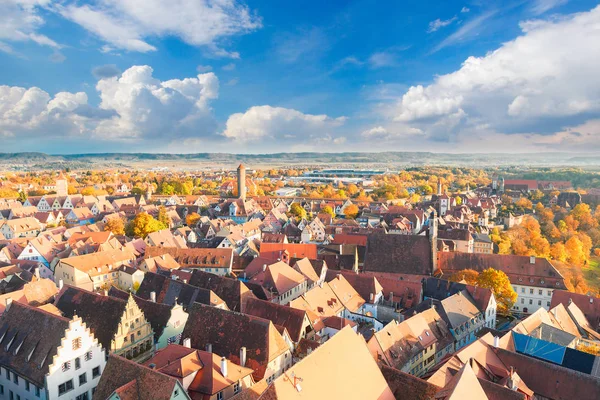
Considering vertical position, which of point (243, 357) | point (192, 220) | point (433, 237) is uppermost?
point (433, 237)

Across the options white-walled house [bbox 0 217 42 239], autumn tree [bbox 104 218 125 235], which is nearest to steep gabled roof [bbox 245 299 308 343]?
autumn tree [bbox 104 218 125 235]

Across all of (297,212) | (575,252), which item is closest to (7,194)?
(297,212)

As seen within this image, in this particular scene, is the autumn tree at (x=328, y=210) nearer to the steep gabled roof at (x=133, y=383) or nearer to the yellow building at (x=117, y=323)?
the yellow building at (x=117, y=323)

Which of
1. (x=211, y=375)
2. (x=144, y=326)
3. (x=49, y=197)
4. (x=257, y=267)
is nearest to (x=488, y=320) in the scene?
(x=257, y=267)

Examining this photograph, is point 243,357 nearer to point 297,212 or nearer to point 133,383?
point 133,383

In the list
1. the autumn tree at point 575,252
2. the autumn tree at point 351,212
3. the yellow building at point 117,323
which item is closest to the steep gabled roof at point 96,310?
the yellow building at point 117,323

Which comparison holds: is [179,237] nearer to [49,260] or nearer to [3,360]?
[49,260]

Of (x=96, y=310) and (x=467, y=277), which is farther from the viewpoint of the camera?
(x=467, y=277)
